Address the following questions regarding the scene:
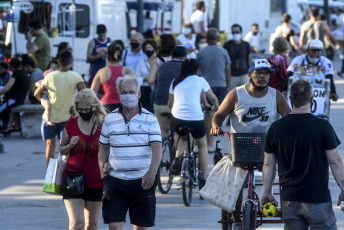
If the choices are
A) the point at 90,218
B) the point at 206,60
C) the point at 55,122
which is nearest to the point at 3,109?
the point at 206,60

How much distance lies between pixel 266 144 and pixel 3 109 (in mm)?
11702

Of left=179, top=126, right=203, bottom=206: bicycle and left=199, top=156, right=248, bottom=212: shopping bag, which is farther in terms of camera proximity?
left=179, top=126, right=203, bottom=206: bicycle

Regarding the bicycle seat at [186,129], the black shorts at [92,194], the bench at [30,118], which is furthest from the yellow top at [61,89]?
the bench at [30,118]

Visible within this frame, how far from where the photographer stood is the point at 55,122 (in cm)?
1152

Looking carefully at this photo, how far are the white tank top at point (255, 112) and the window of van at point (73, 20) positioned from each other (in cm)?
1419

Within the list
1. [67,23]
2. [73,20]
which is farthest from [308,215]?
[67,23]

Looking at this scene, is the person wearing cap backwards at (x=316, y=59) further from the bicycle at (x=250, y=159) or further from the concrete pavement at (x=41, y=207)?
the bicycle at (x=250, y=159)

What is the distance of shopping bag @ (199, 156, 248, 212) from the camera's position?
7.66 m

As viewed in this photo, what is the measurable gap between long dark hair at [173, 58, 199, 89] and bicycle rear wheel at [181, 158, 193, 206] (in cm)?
95

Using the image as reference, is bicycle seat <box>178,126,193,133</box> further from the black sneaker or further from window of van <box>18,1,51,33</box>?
window of van <box>18,1,51,33</box>

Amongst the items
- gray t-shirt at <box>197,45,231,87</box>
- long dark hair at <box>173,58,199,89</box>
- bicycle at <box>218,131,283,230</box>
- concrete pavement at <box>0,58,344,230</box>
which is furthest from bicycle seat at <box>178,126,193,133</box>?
gray t-shirt at <box>197,45,231,87</box>

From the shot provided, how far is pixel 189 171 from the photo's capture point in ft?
34.6

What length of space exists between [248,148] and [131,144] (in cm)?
108

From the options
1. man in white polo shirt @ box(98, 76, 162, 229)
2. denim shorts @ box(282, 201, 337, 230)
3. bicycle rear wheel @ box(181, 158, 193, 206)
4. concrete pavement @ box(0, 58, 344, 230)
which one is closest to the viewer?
denim shorts @ box(282, 201, 337, 230)
